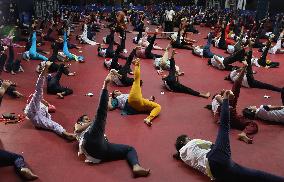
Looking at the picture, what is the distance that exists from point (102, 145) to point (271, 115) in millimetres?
3559

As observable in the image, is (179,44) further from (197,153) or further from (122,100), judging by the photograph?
(197,153)

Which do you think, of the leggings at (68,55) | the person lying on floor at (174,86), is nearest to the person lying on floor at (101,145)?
the person lying on floor at (174,86)

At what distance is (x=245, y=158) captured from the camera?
18.4 ft

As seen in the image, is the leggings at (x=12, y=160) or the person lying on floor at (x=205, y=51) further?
the person lying on floor at (x=205, y=51)

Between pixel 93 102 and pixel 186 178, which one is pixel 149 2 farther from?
pixel 186 178

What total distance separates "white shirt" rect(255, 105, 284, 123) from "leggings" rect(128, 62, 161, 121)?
1.93 meters

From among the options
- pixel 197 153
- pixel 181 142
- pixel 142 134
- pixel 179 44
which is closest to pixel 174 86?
pixel 142 134

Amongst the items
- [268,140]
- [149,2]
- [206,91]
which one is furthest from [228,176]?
[149,2]

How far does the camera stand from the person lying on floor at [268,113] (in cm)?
689

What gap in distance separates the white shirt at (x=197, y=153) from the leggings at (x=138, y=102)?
1781mm

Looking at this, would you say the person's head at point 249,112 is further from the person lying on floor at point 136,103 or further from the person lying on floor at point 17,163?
the person lying on floor at point 17,163

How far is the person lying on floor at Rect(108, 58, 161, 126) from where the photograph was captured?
6.89m

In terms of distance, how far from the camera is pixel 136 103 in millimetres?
7117

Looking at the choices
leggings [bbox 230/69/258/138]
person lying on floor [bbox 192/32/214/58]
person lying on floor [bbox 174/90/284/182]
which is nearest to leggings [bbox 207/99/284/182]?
person lying on floor [bbox 174/90/284/182]
